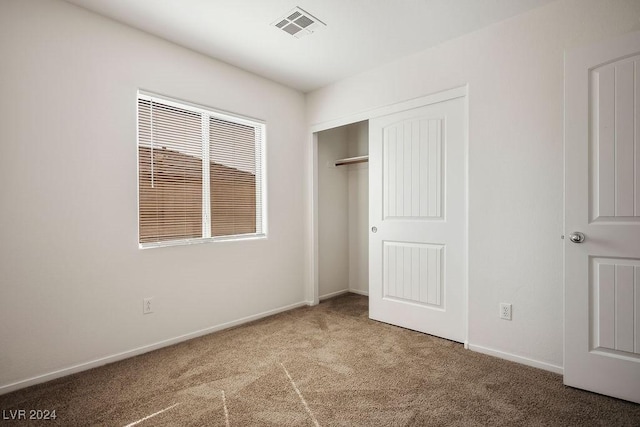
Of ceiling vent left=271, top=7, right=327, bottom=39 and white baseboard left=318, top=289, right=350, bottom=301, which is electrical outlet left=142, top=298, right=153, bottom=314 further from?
ceiling vent left=271, top=7, right=327, bottom=39

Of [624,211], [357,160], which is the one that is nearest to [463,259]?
[624,211]

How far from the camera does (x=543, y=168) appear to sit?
90.1 inches

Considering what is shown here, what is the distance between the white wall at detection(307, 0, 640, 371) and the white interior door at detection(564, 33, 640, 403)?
8.2 inches

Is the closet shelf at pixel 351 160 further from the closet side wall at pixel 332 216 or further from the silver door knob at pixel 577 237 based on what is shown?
the silver door knob at pixel 577 237

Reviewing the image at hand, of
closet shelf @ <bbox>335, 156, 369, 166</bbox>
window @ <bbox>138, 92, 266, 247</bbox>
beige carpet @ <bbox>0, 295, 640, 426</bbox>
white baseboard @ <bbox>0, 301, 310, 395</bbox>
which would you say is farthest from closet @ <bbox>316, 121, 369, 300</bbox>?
beige carpet @ <bbox>0, 295, 640, 426</bbox>

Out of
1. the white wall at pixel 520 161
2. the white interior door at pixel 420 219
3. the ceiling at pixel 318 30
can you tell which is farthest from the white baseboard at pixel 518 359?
the ceiling at pixel 318 30

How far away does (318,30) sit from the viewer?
8.50 ft

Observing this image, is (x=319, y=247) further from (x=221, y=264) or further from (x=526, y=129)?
(x=526, y=129)

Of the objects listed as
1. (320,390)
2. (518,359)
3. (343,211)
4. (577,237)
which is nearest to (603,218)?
(577,237)

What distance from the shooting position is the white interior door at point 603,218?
1868 millimetres

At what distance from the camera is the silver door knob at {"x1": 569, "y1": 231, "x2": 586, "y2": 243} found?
1.99m

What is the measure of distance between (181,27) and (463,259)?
297 centimetres

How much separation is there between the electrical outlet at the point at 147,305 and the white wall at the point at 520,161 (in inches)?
103

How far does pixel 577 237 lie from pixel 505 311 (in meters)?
0.78
